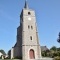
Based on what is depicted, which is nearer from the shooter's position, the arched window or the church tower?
the church tower

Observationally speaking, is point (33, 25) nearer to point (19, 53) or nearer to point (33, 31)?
point (33, 31)

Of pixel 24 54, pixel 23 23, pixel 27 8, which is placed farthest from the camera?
pixel 27 8

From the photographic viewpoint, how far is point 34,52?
142 ft

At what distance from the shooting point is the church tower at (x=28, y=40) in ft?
140

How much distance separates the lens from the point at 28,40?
43.2m

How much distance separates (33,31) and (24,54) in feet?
22.8

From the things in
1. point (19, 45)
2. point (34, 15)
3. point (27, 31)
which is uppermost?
point (34, 15)

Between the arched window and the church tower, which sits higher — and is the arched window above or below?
below

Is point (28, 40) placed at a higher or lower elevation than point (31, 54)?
higher

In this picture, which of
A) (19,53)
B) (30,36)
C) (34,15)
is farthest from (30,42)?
(34,15)

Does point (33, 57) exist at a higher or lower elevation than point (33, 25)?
lower

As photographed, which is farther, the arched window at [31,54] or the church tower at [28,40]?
the arched window at [31,54]

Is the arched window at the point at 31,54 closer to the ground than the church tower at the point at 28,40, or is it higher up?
closer to the ground

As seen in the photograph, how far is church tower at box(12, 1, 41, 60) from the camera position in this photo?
4256cm
